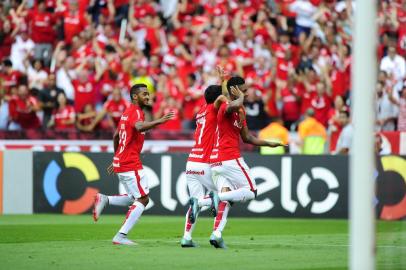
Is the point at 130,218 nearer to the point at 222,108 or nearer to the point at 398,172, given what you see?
the point at 222,108

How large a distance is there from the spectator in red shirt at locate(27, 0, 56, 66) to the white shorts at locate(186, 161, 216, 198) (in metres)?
12.6

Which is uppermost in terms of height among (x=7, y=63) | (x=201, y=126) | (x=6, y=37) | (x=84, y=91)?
(x=6, y=37)

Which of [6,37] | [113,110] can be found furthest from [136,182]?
[6,37]

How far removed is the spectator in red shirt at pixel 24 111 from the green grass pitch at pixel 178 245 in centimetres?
389

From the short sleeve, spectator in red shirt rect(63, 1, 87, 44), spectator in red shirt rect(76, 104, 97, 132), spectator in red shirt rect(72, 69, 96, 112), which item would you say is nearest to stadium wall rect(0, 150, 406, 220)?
spectator in red shirt rect(76, 104, 97, 132)

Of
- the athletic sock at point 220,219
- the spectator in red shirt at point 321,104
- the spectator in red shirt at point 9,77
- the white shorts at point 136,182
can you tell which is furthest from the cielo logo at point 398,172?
the spectator in red shirt at point 9,77

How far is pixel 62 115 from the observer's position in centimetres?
2323

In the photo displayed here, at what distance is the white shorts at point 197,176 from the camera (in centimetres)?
1390

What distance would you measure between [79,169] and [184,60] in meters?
4.90

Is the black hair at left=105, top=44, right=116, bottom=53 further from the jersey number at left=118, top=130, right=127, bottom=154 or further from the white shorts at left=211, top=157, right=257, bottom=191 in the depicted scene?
the white shorts at left=211, top=157, right=257, bottom=191

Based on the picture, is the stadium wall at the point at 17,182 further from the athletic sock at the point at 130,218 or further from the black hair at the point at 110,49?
the athletic sock at the point at 130,218

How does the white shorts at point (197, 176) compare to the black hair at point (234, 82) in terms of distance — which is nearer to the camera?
the black hair at point (234, 82)


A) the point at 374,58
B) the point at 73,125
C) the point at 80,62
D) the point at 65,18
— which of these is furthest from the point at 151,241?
the point at 65,18

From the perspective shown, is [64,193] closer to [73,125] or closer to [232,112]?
[73,125]
